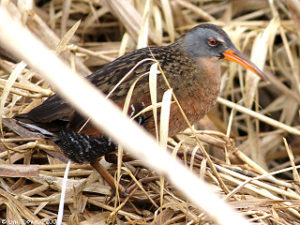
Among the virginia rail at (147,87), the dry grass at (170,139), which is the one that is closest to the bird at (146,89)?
the virginia rail at (147,87)

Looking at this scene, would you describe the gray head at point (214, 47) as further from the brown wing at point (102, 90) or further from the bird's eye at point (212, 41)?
the brown wing at point (102, 90)

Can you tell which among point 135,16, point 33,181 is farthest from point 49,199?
point 135,16

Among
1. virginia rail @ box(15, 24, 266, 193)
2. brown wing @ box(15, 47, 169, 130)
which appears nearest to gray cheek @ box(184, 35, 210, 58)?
virginia rail @ box(15, 24, 266, 193)

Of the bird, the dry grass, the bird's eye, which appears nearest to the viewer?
the dry grass

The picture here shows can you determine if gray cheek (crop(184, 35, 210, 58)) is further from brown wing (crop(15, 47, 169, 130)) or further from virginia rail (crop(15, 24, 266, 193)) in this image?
brown wing (crop(15, 47, 169, 130))

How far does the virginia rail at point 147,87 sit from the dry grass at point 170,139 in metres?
0.15

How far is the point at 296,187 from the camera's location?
7.68 ft

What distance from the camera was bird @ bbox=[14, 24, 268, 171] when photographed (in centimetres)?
222

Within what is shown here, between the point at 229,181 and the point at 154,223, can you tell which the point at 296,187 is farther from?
the point at 154,223

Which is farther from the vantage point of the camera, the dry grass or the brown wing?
the brown wing

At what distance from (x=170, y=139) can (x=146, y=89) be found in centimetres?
48

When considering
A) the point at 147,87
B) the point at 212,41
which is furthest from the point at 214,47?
the point at 147,87

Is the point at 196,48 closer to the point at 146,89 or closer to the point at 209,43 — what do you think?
the point at 209,43

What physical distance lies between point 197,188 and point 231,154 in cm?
155
